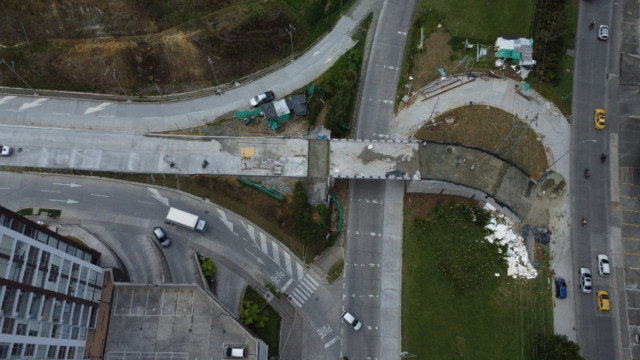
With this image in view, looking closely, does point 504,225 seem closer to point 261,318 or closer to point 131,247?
point 261,318

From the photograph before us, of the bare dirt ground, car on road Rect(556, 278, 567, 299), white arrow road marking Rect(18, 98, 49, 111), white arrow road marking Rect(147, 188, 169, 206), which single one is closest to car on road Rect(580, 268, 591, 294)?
car on road Rect(556, 278, 567, 299)

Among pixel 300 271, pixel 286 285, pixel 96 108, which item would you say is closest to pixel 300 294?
pixel 286 285

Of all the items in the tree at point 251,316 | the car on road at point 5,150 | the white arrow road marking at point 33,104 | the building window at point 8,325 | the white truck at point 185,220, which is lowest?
the building window at point 8,325

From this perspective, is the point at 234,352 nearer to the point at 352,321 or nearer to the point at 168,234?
the point at 352,321

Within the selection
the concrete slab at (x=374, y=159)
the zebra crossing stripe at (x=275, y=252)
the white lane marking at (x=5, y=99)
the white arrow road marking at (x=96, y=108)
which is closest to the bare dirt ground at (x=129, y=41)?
the white lane marking at (x=5, y=99)

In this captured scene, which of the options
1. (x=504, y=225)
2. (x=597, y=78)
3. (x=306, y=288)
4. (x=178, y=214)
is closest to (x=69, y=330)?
(x=178, y=214)

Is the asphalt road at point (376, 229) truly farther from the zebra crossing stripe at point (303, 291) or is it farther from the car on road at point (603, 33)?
the car on road at point (603, 33)
